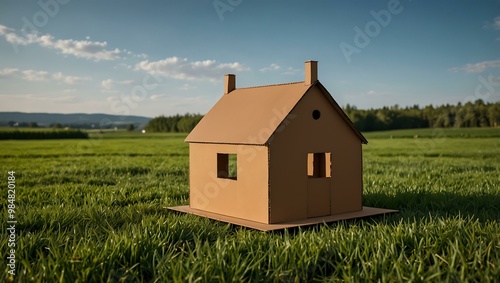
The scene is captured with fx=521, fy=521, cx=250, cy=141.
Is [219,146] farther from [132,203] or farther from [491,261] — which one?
[491,261]

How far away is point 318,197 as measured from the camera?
7.94m

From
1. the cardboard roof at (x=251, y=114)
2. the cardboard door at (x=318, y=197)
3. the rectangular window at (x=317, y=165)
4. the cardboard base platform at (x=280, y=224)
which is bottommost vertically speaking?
the cardboard base platform at (x=280, y=224)

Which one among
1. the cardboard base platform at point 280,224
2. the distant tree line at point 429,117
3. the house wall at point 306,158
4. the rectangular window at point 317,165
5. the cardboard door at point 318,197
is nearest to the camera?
the cardboard base platform at point 280,224

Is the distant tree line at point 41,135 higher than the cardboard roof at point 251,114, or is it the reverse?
the cardboard roof at point 251,114

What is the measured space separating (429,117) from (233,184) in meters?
68.9

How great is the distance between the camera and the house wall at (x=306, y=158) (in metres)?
7.38

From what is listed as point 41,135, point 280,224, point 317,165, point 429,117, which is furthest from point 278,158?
point 429,117

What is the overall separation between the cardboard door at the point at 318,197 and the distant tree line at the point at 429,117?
191 ft

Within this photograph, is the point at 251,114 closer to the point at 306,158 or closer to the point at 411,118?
the point at 306,158

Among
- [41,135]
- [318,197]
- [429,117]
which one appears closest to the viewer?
[318,197]

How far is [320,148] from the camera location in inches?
310

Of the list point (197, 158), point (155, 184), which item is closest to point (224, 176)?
point (197, 158)

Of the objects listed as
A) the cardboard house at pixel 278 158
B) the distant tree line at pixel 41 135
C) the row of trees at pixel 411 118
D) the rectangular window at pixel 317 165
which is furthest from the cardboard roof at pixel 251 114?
the row of trees at pixel 411 118

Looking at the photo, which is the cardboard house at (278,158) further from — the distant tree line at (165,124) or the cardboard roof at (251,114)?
the distant tree line at (165,124)
